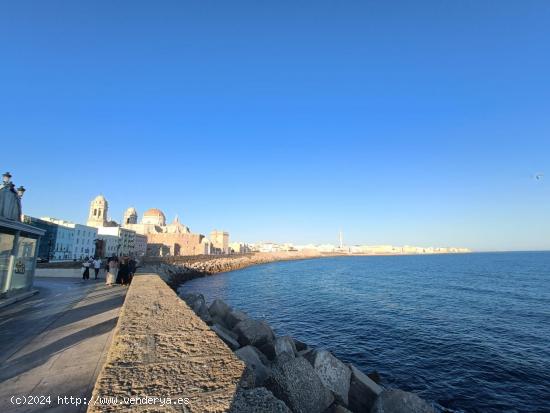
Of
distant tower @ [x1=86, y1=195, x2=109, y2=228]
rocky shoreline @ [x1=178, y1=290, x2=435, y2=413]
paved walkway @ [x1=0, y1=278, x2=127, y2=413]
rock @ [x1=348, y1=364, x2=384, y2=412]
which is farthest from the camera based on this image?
distant tower @ [x1=86, y1=195, x2=109, y2=228]

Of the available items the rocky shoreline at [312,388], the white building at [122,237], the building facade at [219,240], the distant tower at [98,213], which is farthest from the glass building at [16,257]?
the building facade at [219,240]

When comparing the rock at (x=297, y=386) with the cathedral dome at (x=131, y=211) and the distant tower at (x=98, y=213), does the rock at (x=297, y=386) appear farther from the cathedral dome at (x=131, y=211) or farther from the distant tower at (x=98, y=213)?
the cathedral dome at (x=131, y=211)

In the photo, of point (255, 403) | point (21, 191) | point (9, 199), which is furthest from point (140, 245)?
point (255, 403)

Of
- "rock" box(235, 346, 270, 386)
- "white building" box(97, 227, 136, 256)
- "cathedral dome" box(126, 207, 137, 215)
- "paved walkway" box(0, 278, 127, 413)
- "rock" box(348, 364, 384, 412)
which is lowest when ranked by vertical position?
"rock" box(348, 364, 384, 412)

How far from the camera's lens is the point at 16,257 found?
10641 millimetres

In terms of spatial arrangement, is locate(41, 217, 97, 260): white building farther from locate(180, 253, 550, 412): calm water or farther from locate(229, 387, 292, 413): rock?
locate(229, 387, 292, 413): rock

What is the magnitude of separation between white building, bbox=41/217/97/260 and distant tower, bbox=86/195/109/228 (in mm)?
15432

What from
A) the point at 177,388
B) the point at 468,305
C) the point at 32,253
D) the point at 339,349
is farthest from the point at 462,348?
the point at 32,253

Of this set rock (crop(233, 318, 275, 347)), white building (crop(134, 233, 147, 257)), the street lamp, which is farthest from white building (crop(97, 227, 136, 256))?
rock (crop(233, 318, 275, 347))

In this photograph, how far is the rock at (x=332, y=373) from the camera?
23.0 feet

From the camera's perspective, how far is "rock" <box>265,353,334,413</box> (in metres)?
5.27

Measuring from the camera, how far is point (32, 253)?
484 inches

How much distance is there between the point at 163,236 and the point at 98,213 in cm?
2531

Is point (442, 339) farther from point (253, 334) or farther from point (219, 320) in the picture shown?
point (219, 320)
